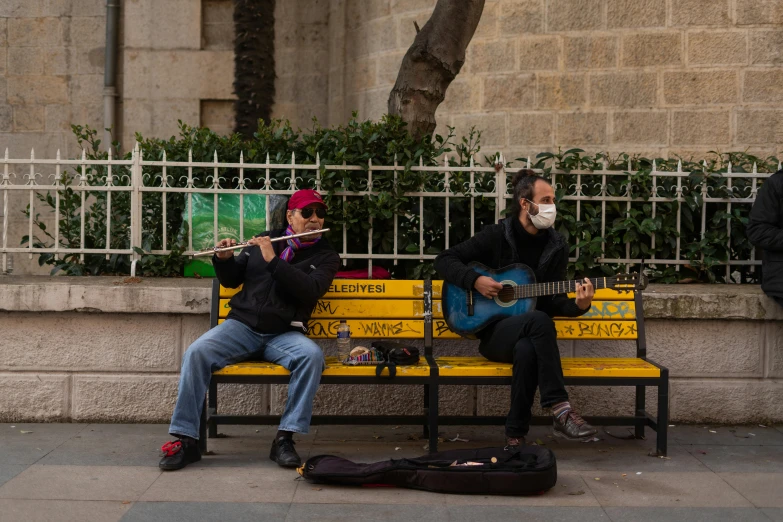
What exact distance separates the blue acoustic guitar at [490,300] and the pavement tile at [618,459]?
0.82 meters

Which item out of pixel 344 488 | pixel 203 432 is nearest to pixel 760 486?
pixel 344 488

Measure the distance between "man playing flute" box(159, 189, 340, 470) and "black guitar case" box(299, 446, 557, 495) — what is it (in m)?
0.38

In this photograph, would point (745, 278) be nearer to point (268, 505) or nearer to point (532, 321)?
point (532, 321)

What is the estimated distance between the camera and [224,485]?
177 inches

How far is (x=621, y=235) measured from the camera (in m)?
6.13

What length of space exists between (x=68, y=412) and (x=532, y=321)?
288 centimetres

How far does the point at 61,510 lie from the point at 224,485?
0.75m

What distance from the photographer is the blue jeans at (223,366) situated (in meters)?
4.81

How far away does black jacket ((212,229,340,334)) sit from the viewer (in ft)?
16.4

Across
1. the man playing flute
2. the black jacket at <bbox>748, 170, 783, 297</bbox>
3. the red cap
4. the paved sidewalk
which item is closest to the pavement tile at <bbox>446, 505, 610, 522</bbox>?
the paved sidewalk

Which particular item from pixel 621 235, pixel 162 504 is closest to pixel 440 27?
pixel 621 235

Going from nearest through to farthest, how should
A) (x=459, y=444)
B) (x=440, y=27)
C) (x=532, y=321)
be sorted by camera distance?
(x=532, y=321) < (x=459, y=444) < (x=440, y=27)

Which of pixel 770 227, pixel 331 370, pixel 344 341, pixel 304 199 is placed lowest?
pixel 331 370

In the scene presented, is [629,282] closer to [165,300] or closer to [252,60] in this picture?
[165,300]
